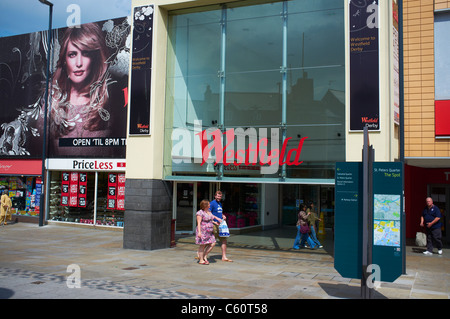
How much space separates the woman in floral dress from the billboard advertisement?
8028 mm

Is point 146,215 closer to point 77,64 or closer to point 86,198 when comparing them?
point 86,198

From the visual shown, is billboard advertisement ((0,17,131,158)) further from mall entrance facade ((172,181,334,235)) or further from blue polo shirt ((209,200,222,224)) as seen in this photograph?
blue polo shirt ((209,200,222,224))

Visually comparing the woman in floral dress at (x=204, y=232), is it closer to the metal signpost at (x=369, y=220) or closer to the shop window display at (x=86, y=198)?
the metal signpost at (x=369, y=220)

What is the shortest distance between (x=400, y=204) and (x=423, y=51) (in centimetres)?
836

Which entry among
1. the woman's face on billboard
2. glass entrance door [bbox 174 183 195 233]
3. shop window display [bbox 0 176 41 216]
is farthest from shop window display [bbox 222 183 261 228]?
shop window display [bbox 0 176 41 216]

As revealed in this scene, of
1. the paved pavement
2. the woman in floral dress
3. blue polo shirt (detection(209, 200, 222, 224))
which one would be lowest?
the paved pavement

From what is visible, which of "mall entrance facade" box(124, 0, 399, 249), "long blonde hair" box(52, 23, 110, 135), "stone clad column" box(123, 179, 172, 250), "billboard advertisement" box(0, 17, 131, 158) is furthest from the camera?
"long blonde hair" box(52, 23, 110, 135)

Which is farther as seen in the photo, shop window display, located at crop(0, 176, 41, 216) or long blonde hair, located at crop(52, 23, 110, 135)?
shop window display, located at crop(0, 176, 41, 216)

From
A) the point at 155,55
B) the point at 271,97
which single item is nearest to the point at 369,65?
the point at 271,97

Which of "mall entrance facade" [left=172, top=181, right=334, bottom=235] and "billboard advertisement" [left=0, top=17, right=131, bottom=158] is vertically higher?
"billboard advertisement" [left=0, top=17, right=131, bottom=158]

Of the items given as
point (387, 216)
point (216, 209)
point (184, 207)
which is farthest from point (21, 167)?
point (387, 216)

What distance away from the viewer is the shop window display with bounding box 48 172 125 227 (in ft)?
60.6

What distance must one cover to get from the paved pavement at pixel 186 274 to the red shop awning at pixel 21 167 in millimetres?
6806

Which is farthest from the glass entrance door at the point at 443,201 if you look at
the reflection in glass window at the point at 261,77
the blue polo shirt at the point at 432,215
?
the reflection in glass window at the point at 261,77
